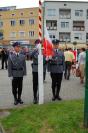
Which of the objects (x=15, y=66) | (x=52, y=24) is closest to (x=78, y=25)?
(x=52, y=24)

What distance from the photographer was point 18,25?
107m

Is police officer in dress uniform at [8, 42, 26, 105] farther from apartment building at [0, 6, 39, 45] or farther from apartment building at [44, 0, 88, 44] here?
apartment building at [0, 6, 39, 45]

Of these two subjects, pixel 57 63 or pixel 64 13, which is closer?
pixel 57 63

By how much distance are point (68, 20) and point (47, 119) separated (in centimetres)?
9452

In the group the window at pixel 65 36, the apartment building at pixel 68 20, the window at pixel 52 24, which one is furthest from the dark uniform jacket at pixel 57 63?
the window at pixel 65 36

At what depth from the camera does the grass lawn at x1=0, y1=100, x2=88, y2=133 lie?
8.71m

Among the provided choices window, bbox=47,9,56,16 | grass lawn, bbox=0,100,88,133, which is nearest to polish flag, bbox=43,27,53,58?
grass lawn, bbox=0,100,88,133

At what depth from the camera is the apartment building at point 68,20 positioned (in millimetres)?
101562

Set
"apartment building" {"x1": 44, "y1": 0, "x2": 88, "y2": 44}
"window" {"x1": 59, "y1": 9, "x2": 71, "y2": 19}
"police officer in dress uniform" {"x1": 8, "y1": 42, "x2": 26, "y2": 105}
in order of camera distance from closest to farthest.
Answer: "police officer in dress uniform" {"x1": 8, "y1": 42, "x2": 26, "y2": 105}
"apartment building" {"x1": 44, "y1": 0, "x2": 88, "y2": 44}
"window" {"x1": 59, "y1": 9, "x2": 71, "y2": 19}

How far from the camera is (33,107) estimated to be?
440 inches

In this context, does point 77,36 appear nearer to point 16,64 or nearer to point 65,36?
point 65,36

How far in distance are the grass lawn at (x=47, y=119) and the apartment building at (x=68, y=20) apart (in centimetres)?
9016

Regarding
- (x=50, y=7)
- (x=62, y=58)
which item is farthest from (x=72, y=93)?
(x=50, y=7)

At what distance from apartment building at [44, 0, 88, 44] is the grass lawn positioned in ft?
296
